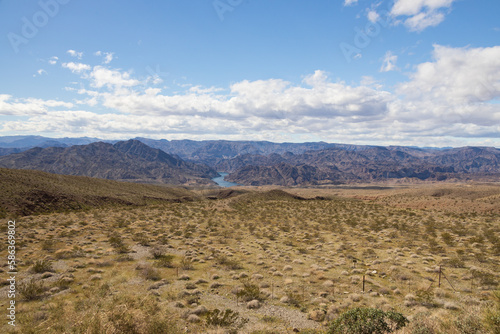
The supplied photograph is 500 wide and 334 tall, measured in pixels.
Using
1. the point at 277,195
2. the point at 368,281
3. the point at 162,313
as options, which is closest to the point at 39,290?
the point at 162,313

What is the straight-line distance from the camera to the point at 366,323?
729 centimetres

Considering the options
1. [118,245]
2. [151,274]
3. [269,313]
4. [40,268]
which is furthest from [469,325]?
[118,245]

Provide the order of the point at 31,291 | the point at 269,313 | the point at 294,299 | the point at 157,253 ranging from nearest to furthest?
the point at 269,313
the point at 31,291
the point at 294,299
the point at 157,253

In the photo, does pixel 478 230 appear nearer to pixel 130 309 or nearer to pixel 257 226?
pixel 257 226

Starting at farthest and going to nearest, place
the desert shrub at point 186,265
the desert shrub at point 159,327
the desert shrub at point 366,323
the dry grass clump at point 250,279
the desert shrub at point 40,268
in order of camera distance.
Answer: the desert shrub at point 186,265 → the desert shrub at point 40,268 → the dry grass clump at point 250,279 → the desert shrub at point 366,323 → the desert shrub at point 159,327

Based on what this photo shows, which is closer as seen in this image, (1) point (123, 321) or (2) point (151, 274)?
(1) point (123, 321)

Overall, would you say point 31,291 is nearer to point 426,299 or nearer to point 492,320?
point 492,320

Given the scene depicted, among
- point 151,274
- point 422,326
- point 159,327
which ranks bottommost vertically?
point 151,274

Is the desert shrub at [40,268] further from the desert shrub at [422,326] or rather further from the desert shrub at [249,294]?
the desert shrub at [422,326]

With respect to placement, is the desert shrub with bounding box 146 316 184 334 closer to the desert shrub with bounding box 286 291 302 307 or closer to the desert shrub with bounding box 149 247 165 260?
the desert shrub with bounding box 286 291 302 307

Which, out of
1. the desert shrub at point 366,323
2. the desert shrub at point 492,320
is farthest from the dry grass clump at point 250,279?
the desert shrub at point 366,323

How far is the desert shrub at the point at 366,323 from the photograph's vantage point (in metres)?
7.21

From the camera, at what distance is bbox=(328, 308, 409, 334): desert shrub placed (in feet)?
23.7

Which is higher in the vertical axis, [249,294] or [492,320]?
[492,320]
